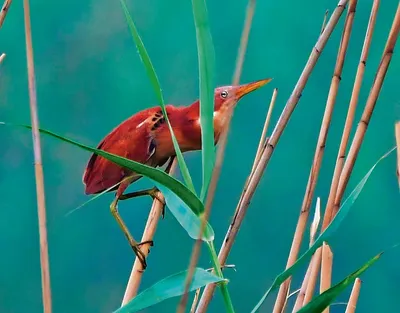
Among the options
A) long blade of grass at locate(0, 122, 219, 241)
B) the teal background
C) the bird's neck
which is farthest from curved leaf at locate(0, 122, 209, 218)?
the teal background

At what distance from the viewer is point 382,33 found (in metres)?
1.28

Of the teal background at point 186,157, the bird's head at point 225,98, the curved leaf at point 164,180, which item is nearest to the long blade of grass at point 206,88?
the curved leaf at point 164,180

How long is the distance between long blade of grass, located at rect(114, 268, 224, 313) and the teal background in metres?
0.81

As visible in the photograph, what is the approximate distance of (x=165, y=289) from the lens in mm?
445

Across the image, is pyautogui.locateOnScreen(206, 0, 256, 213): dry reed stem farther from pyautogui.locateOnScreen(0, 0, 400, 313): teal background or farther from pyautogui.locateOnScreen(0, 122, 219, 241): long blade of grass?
pyautogui.locateOnScreen(0, 0, 400, 313): teal background

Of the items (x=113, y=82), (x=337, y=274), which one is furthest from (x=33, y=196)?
(x=337, y=274)

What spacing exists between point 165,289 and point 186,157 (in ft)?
2.67

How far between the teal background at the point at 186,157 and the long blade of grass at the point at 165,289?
2.64 feet

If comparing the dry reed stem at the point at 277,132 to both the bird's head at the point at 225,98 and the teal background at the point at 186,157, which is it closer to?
the bird's head at the point at 225,98

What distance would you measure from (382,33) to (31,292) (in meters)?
0.76

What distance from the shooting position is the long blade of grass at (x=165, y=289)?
44 centimetres

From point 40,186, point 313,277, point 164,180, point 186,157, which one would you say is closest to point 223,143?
point 164,180

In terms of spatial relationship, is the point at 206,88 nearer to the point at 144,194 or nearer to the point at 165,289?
the point at 165,289

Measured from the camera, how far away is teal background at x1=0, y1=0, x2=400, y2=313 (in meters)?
1.26
